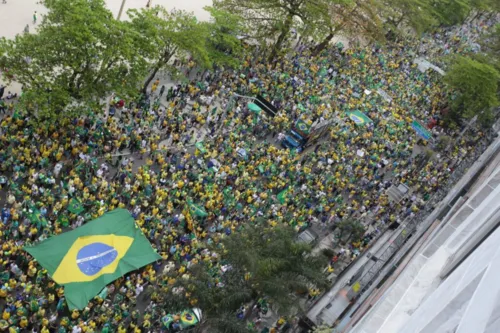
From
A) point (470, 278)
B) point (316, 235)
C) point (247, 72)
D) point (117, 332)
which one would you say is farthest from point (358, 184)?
point (470, 278)

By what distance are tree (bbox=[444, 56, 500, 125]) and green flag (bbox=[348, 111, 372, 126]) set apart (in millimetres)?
12887

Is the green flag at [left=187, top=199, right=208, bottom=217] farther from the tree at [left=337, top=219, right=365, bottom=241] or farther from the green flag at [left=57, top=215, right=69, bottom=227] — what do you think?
the tree at [left=337, top=219, right=365, bottom=241]

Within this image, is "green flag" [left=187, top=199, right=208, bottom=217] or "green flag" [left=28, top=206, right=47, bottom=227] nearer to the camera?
"green flag" [left=28, top=206, right=47, bottom=227]

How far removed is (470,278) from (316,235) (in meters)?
18.2

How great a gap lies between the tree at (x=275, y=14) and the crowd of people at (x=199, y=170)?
2.28 m

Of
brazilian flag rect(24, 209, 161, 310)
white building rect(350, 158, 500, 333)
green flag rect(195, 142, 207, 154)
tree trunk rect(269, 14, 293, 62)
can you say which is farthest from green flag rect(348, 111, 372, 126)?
brazilian flag rect(24, 209, 161, 310)

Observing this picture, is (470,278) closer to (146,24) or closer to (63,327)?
(63,327)

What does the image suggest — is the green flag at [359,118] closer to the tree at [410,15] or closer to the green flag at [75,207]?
the tree at [410,15]

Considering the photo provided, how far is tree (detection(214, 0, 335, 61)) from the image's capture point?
1784 inches

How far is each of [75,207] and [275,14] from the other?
30501 millimetres

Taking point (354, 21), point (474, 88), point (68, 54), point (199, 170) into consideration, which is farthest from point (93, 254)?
point (474, 88)

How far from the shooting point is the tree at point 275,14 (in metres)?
45.3

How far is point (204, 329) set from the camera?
20406 mm

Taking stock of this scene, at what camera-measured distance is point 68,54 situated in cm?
2705
